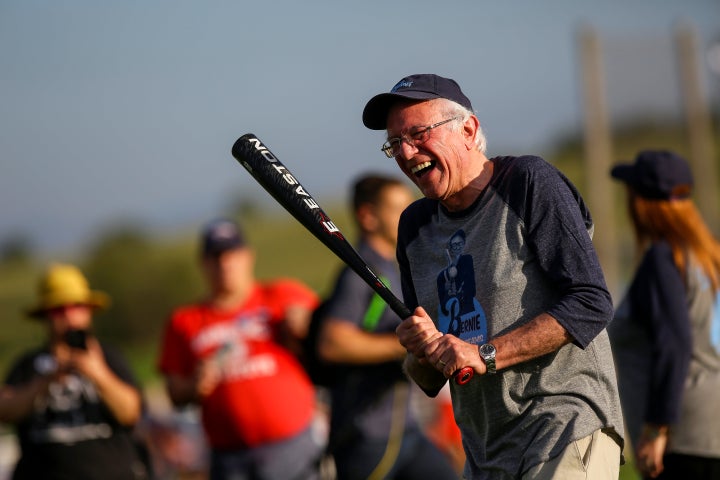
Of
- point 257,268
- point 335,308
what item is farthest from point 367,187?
point 257,268

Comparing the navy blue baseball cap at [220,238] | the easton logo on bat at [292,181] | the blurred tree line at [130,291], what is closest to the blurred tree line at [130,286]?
the blurred tree line at [130,291]

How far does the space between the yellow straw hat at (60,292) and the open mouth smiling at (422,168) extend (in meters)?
3.36

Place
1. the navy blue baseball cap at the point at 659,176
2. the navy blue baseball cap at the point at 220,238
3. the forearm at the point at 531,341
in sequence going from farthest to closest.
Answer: the navy blue baseball cap at the point at 220,238
the navy blue baseball cap at the point at 659,176
the forearm at the point at 531,341

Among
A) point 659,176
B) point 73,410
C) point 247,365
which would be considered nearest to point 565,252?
point 659,176

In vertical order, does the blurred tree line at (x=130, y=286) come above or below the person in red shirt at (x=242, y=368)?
below

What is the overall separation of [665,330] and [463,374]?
1.64 meters

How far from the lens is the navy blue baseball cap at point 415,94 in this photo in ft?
11.9

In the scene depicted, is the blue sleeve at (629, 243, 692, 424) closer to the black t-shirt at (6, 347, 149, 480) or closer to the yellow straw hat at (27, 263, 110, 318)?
the black t-shirt at (6, 347, 149, 480)

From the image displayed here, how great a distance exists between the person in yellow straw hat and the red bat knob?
3.22m

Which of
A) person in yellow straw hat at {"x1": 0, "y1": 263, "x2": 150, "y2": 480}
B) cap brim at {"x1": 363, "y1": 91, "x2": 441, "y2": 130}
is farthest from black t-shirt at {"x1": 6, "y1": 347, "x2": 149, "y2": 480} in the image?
cap brim at {"x1": 363, "y1": 91, "x2": 441, "y2": 130}

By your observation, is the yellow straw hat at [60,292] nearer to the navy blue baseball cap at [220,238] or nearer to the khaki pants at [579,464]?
the navy blue baseball cap at [220,238]

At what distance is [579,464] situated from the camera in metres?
3.49

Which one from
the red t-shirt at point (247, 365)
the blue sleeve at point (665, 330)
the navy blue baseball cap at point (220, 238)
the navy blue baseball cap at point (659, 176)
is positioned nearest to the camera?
the blue sleeve at point (665, 330)

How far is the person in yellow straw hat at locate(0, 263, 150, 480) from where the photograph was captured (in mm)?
6172
